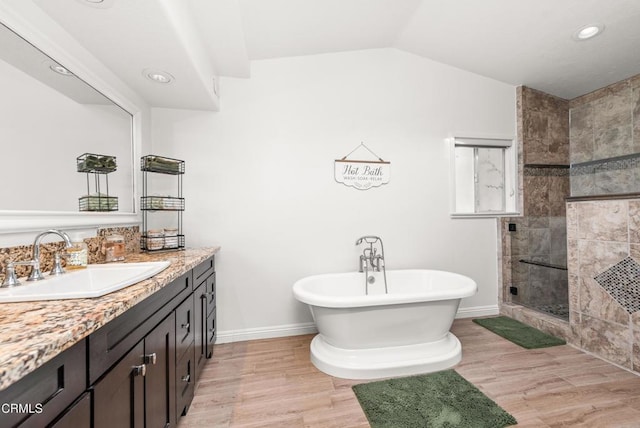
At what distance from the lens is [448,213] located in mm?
2994

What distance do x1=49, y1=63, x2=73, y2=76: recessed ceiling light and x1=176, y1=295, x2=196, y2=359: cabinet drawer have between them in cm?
134

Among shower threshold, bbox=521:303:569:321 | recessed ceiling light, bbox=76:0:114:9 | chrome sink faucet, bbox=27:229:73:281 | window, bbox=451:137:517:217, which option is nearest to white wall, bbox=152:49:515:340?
window, bbox=451:137:517:217

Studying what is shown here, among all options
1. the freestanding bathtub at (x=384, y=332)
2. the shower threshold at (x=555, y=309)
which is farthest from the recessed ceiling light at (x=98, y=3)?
the shower threshold at (x=555, y=309)

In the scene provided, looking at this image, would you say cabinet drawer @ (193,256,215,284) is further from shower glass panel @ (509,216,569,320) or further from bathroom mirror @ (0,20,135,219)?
shower glass panel @ (509,216,569,320)

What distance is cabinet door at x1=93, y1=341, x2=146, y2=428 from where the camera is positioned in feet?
2.60

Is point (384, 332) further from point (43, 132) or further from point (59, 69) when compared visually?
point (59, 69)

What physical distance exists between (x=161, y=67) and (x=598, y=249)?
345cm

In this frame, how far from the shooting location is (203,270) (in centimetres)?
201

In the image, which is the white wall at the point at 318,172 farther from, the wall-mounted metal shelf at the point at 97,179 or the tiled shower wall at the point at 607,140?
the tiled shower wall at the point at 607,140

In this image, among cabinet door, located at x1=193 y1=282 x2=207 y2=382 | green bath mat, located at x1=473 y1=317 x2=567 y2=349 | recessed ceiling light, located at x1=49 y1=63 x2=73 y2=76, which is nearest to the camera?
recessed ceiling light, located at x1=49 y1=63 x2=73 y2=76

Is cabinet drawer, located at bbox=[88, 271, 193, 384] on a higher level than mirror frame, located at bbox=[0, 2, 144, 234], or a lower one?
lower

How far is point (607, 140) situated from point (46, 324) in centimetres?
450

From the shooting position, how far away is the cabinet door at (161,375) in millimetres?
1090

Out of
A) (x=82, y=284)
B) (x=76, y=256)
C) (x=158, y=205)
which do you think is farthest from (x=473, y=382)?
(x=158, y=205)
